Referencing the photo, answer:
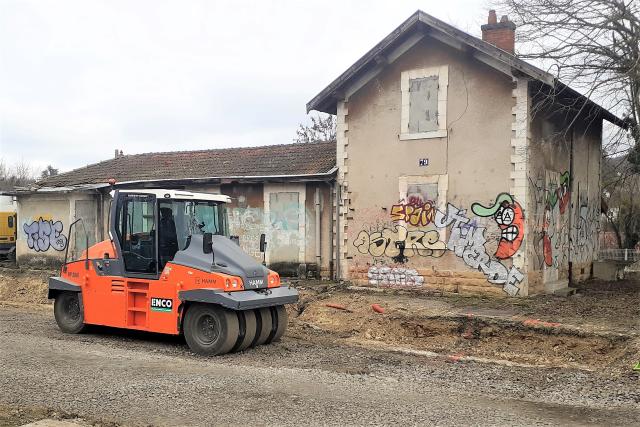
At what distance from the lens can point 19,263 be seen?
75.9 feet

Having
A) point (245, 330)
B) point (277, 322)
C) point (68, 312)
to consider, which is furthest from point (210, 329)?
point (68, 312)

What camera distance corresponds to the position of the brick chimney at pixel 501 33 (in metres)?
16.2

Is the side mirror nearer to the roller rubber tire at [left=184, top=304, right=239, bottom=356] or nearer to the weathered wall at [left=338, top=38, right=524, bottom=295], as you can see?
the roller rubber tire at [left=184, top=304, right=239, bottom=356]

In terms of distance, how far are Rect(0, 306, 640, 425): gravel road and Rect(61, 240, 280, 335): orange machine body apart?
1.61 ft

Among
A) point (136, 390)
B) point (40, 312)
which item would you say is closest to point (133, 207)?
point (136, 390)

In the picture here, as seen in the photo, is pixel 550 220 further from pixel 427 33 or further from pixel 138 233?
pixel 138 233

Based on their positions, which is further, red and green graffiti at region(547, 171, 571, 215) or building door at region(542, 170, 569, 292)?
red and green graffiti at region(547, 171, 571, 215)

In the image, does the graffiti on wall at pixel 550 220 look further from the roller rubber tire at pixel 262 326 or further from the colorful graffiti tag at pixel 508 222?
the roller rubber tire at pixel 262 326

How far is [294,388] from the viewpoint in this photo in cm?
787

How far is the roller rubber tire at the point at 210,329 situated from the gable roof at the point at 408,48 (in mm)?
8831

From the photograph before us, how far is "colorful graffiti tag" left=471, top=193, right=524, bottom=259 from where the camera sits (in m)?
14.9

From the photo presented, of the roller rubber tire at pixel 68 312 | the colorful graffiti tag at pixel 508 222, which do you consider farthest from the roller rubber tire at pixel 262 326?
the colorful graffiti tag at pixel 508 222

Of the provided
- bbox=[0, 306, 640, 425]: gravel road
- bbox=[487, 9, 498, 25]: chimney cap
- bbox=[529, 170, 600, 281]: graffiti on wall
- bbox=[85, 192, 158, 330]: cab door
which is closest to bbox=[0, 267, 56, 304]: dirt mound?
bbox=[85, 192, 158, 330]: cab door

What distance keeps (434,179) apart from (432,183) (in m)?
0.12
